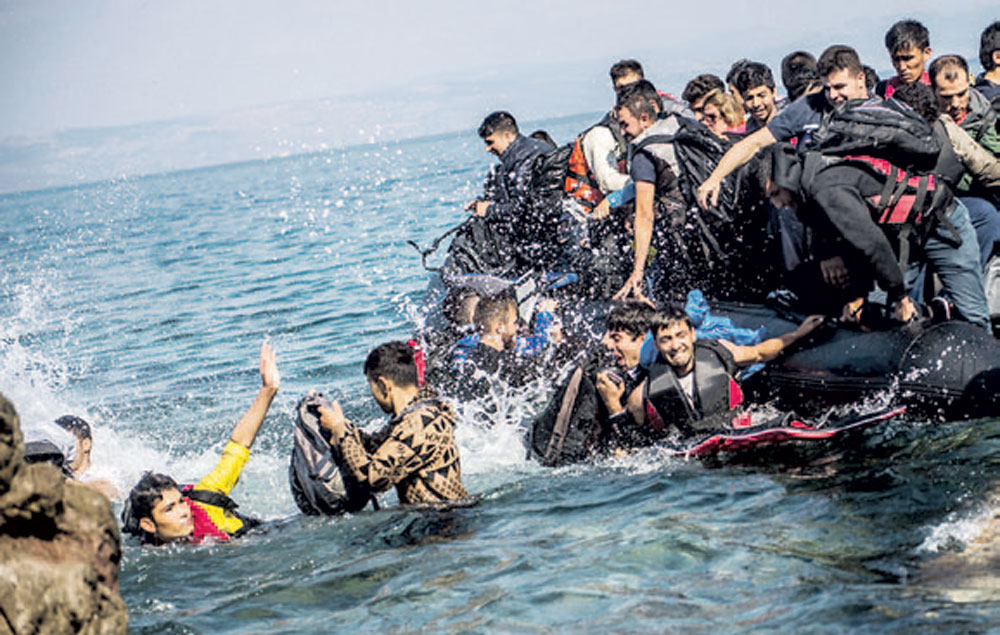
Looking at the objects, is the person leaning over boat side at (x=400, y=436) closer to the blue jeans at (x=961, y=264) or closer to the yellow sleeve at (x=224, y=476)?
the yellow sleeve at (x=224, y=476)

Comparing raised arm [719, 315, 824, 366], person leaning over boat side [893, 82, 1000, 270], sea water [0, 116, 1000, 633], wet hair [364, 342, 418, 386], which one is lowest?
sea water [0, 116, 1000, 633]

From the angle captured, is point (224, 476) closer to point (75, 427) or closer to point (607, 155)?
point (75, 427)

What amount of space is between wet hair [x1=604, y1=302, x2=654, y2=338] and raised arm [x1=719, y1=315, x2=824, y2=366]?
562 millimetres

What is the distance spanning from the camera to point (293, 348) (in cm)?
1570

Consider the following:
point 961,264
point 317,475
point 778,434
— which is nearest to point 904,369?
point 961,264

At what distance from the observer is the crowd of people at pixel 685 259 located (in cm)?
689

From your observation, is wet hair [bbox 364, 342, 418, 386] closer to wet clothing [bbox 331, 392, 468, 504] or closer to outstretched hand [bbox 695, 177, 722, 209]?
wet clothing [bbox 331, 392, 468, 504]

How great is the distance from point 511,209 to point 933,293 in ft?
13.7

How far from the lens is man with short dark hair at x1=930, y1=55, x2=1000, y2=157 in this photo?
27.3 feet

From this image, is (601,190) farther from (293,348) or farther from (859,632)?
(293,348)

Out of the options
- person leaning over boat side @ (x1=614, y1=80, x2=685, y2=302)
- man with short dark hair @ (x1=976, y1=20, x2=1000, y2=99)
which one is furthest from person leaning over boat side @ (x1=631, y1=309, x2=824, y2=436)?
man with short dark hair @ (x1=976, y1=20, x2=1000, y2=99)

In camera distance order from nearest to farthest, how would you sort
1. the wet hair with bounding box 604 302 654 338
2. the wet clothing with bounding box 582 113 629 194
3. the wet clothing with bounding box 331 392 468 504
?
the wet clothing with bounding box 331 392 468 504, the wet hair with bounding box 604 302 654 338, the wet clothing with bounding box 582 113 629 194

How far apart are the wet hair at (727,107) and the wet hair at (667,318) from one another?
2.65m

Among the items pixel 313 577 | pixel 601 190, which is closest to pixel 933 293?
pixel 601 190
